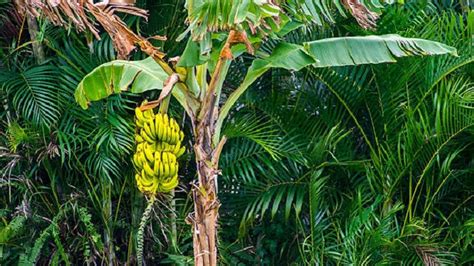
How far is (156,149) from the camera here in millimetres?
2453

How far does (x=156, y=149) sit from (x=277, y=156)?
1.09 meters

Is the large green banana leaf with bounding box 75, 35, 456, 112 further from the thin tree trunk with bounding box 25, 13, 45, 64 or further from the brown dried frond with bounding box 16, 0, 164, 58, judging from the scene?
the thin tree trunk with bounding box 25, 13, 45, 64

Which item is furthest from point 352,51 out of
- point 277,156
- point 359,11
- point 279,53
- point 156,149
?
point 156,149

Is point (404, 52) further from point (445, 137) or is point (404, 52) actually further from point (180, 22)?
point (180, 22)

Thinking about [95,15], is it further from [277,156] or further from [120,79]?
[277,156]

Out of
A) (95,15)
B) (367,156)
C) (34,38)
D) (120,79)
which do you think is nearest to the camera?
(95,15)

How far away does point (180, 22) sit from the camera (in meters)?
3.57

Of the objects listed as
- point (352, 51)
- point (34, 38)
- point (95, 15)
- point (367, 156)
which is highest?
point (95, 15)

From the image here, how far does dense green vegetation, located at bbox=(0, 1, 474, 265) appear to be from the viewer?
3299 millimetres

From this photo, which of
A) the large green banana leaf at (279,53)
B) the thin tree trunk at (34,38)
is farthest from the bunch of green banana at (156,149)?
the thin tree trunk at (34,38)

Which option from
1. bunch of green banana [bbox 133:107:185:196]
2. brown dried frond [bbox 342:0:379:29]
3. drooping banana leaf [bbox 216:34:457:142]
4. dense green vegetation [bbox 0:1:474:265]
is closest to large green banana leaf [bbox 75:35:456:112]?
drooping banana leaf [bbox 216:34:457:142]

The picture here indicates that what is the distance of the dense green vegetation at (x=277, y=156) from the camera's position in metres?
3.30

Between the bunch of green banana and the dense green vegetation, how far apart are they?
0.83 metres

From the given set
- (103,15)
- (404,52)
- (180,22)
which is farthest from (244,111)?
(103,15)
